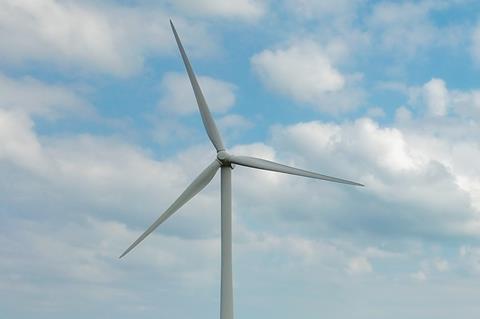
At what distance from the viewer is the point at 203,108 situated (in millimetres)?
52219

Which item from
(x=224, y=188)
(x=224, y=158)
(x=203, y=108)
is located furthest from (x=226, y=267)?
(x=203, y=108)

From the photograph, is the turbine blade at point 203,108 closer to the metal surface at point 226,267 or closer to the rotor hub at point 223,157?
the rotor hub at point 223,157

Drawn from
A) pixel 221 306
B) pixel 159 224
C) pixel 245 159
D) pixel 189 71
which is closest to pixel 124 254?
pixel 159 224

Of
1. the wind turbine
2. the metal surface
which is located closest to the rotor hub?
the wind turbine

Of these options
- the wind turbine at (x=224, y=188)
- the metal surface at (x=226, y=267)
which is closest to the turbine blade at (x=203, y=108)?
the wind turbine at (x=224, y=188)

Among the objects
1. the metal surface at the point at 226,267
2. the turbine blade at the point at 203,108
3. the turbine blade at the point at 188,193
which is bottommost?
the metal surface at the point at 226,267

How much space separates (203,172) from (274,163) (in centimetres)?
543

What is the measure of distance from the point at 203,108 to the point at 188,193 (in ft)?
24.0

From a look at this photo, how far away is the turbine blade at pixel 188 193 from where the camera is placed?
48.7 m

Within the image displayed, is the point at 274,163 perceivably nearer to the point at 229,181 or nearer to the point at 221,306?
the point at 229,181

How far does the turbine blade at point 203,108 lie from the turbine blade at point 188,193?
5.77ft

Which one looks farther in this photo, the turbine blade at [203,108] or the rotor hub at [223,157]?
the turbine blade at [203,108]

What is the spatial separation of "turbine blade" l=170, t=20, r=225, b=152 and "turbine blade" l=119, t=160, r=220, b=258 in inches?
69.2

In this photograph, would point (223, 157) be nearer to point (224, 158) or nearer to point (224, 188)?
point (224, 158)
